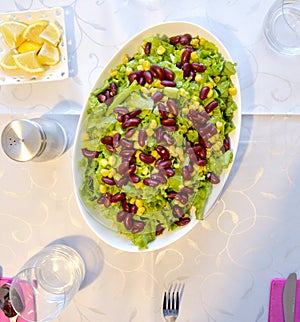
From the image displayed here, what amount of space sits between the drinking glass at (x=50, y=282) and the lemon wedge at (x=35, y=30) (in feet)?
1.65

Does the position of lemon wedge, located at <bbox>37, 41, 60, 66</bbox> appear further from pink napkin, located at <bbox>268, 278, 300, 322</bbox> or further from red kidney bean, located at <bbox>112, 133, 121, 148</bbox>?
pink napkin, located at <bbox>268, 278, 300, 322</bbox>

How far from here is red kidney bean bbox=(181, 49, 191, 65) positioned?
104 cm

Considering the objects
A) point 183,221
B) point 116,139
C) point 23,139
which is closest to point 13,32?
point 23,139

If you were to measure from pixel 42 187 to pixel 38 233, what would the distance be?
4.5 inches

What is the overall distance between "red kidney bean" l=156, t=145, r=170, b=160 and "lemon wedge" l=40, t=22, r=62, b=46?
37 centimetres

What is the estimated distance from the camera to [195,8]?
1137 millimetres

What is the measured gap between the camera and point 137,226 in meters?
1.07

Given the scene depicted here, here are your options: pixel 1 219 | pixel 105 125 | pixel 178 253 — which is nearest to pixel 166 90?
pixel 105 125

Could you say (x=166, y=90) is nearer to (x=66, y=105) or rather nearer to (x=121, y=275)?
(x=66, y=105)

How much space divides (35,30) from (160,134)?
0.40 meters

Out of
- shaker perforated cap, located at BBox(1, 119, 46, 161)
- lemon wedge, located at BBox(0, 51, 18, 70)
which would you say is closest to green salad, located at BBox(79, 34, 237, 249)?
shaker perforated cap, located at BBox(1, 119, 46, 161)

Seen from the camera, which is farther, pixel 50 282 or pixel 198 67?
pixel 50 282

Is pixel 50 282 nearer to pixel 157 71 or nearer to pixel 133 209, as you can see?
pixel 133 209

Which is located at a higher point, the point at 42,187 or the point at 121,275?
the point at 42,187
